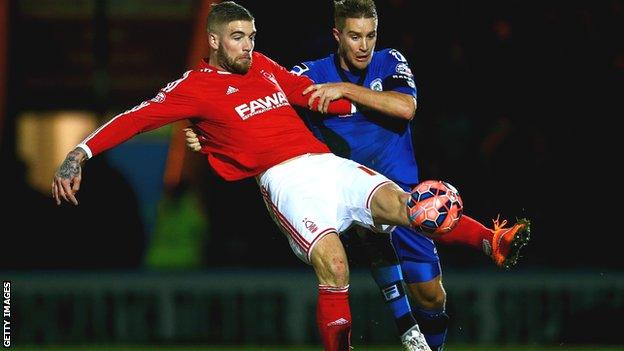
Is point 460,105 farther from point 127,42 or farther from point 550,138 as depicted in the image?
point 127,42

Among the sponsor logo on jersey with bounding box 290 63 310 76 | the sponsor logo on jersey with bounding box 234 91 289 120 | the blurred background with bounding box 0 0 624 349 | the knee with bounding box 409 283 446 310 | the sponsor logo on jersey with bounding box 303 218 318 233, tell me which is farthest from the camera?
the blurred background with bounding box 0 0 624 349

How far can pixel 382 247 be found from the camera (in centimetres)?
830

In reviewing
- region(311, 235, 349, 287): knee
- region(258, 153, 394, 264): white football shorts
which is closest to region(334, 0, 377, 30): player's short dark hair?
region(258, 153, 394, 264): white football shorts

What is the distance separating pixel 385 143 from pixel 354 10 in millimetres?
808

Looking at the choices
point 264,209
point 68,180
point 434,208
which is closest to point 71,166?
point 68,180

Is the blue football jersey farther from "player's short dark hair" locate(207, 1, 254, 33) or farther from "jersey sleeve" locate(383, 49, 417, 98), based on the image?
"player's short dark hair" locate(207, 1, 254, 33)

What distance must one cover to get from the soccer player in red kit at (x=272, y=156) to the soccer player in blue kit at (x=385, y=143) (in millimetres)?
392

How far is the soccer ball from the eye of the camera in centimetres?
708

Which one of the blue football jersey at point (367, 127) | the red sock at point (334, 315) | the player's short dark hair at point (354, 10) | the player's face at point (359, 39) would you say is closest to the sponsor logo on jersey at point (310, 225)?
the red sock at point (334, 315)

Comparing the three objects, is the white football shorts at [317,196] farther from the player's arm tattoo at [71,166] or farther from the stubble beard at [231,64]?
the player's arm tattoo at [71,166]

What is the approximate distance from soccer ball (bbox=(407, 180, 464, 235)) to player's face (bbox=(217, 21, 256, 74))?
1218mm

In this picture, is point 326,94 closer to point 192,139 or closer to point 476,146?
point 192,139

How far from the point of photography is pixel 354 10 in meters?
8.09

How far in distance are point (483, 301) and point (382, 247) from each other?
331 centimetres
